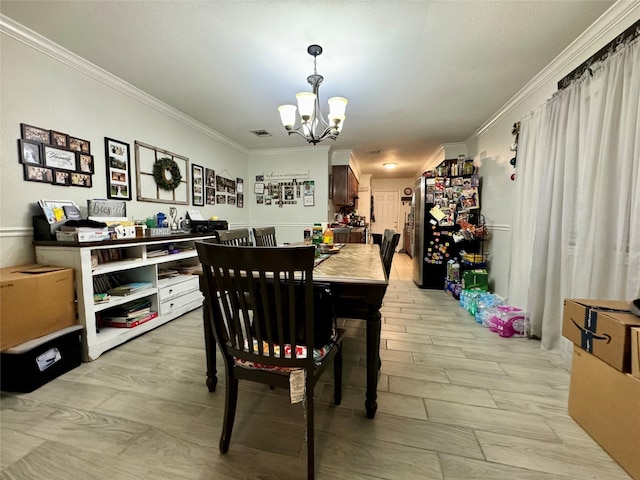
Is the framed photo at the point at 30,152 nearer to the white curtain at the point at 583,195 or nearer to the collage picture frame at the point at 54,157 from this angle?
the collage picture frame at the point at 54,157

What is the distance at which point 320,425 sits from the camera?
1.33 meters

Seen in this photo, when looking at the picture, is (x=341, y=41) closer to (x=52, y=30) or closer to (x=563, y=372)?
(x=52, y=30)

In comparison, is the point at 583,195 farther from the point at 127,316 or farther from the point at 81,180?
the point at 81,180

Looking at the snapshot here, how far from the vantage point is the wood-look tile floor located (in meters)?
1.09

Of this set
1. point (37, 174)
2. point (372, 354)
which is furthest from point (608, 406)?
point (37, 174)

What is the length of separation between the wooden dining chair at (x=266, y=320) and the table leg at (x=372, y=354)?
20 centimetres

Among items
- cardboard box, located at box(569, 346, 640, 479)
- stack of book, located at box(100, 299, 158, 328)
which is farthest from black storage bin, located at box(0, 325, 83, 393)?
cardboard box, located at box(569, 346, 640, 479)

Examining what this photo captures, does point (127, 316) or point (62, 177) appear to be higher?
point (62, 177)

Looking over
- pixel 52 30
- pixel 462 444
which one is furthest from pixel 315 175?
pixel 462 444

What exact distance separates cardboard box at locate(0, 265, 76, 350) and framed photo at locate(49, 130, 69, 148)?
0.99 m

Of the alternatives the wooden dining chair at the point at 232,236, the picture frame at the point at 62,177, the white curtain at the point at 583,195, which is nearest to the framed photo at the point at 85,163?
the picture frame at the point at 62,177

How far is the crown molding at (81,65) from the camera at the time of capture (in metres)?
1.83

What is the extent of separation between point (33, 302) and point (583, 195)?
3734 mm

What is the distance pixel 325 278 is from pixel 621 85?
2.17 m
